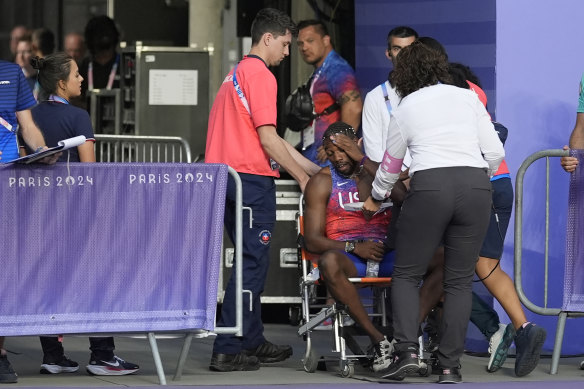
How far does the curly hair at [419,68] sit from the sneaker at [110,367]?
7.72 feet

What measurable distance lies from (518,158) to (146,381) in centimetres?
325

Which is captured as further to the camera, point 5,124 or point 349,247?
point 349,247

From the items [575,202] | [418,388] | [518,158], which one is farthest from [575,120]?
[418,388]

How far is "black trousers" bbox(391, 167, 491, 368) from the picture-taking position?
809cm

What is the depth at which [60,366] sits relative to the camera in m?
8.75

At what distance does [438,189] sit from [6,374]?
8.71 ft

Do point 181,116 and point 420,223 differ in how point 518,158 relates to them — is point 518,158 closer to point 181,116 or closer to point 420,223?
point 420,223

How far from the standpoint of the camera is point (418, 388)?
26.4 ft

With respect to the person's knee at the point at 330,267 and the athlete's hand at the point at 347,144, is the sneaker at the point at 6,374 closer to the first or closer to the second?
the person's knee at the point at 330,267

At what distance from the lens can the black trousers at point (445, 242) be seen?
26.5 feet

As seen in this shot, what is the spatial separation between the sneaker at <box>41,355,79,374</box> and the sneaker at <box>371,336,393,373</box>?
1.85 metres

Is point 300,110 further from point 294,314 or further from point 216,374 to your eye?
point 216,374

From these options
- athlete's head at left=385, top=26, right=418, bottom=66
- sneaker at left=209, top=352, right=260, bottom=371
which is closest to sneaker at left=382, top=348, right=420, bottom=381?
sneaker at left=209, top=352, right=260, bottom=371

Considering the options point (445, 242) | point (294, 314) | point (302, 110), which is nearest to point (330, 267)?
point (445, 242)
